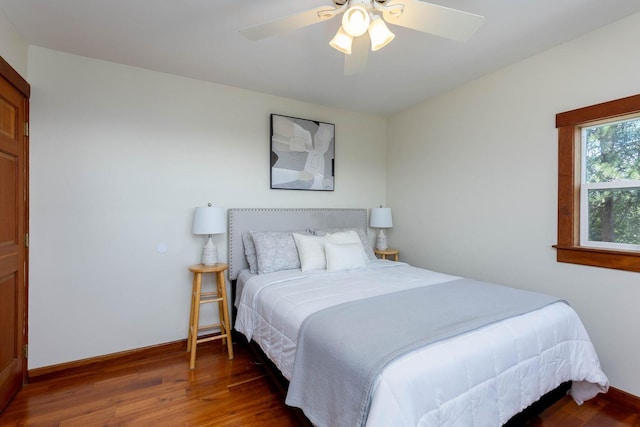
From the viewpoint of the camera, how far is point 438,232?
328 centimetres

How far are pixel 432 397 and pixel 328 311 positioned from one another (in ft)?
2.13

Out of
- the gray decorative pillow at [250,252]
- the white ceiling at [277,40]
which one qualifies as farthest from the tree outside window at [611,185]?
the gray decorative pillow at [250,252]

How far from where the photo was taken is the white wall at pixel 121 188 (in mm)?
2297

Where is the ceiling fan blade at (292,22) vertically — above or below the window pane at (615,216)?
above

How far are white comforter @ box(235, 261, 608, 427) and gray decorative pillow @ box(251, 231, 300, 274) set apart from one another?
13.5 inches

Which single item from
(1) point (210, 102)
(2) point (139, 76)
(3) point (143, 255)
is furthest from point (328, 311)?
(2) point (139, 76)

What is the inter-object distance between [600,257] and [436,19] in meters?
1.94

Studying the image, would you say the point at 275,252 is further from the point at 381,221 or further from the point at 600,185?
the point at 600,185

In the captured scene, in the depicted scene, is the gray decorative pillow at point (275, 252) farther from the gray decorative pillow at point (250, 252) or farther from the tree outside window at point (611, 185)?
the tree outside window at point (611, 185)

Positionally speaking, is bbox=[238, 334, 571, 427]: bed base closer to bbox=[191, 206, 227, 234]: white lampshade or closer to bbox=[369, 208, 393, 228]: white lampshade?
bbox=[191, 206, 227, 234]: white lampshade

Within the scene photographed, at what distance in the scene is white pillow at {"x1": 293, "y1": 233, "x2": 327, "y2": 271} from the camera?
271 centimetres

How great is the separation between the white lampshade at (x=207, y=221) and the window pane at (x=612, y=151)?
9.62 ft

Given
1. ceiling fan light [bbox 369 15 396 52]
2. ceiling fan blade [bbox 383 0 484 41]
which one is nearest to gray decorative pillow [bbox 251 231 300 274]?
ceiling fan light [bbox 369 15 396 52]

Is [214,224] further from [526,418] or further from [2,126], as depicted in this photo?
[526,418]
